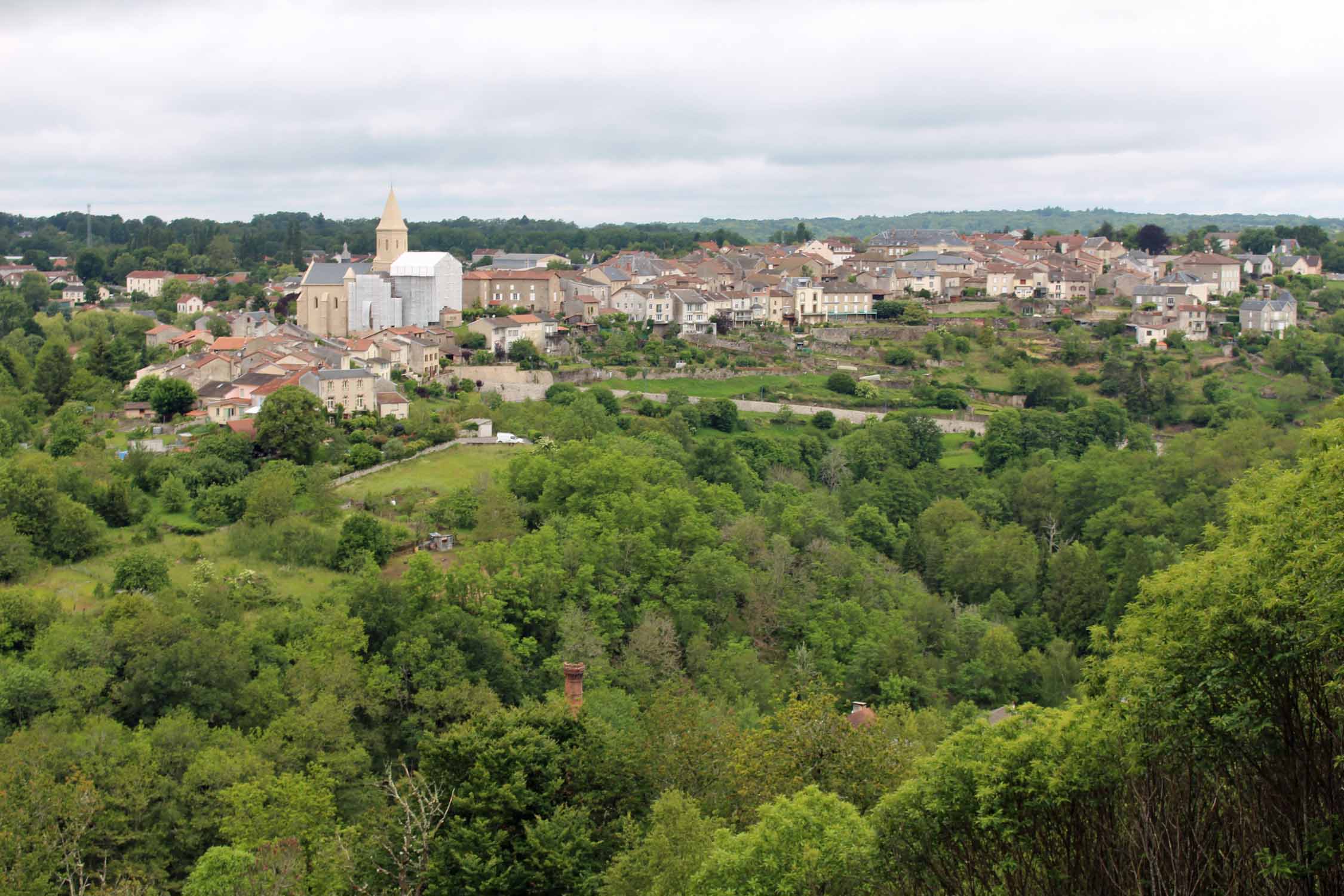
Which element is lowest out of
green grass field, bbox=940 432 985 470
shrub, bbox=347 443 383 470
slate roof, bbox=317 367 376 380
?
green grass field, bbox=940 432 985 470

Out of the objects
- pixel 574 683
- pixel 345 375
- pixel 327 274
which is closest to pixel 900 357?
pixel 327 274

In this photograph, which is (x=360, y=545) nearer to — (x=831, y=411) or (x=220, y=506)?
(x=220, y=506)

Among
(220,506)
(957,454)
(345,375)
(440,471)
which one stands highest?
(345,375)

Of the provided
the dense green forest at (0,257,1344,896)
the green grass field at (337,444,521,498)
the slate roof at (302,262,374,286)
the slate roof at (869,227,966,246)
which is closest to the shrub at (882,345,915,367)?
the dense green forest at (0,257,1344,896)

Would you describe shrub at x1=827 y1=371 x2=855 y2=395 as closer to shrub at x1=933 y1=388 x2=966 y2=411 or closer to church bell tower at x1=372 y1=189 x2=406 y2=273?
shrub at x1=933 y1=388 x2=966 y2=411

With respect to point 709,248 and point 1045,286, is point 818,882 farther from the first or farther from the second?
point 709,248
